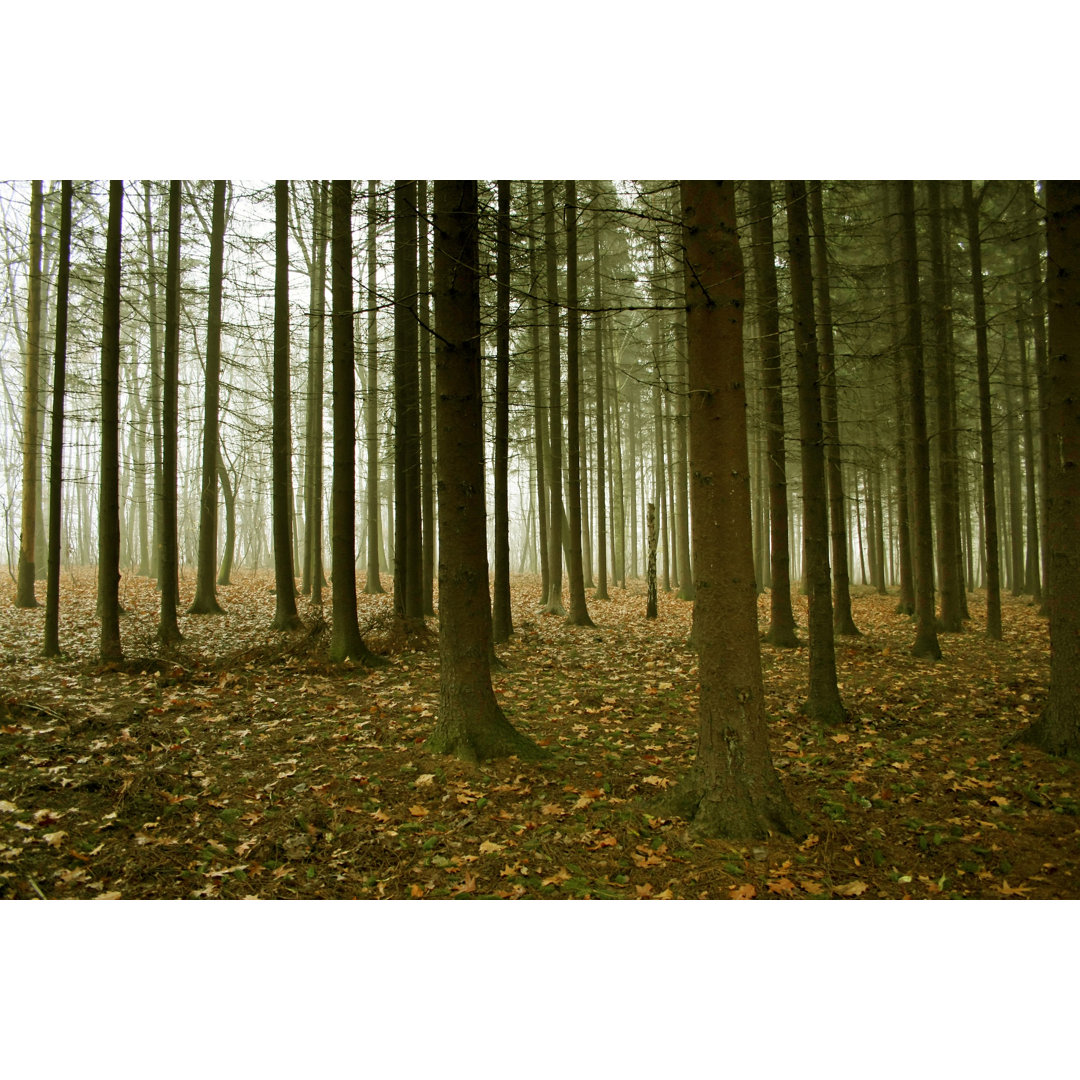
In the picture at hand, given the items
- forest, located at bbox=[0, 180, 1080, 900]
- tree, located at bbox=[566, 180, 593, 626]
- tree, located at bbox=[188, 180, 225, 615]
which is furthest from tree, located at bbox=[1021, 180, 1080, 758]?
tree, located at bbox=[188, 180, 225, 615]

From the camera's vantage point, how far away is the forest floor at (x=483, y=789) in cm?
349

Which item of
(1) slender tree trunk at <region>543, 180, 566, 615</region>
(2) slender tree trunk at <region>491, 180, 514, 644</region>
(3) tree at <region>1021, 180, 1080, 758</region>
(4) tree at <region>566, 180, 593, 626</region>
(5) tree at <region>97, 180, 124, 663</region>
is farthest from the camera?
(1) slender tree trunk at <region>543, 180, 566, 615</region>

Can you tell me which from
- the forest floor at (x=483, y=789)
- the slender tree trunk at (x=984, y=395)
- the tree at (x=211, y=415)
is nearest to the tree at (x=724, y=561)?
the forest floor at (x=483, y=789)

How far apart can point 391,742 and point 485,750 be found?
1.00 metres

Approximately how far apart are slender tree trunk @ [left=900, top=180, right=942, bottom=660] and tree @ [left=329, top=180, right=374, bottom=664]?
7.54 m

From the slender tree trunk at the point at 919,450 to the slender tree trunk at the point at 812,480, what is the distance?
3182 millimetres

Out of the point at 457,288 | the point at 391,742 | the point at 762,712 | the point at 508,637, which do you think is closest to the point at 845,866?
the point at 762,712

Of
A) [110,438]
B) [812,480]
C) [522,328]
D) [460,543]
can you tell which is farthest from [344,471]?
[812,480]

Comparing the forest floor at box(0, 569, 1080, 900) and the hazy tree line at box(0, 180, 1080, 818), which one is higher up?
the hazy tree line at box(0, 180, 1080, 818)

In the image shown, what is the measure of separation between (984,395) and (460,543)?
914 cm

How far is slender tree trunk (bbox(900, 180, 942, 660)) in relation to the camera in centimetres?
895

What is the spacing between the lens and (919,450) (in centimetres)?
902

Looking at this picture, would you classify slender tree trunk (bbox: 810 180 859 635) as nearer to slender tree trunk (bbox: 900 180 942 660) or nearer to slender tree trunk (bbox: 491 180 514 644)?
slender tree trunk (bbox: 900 180 942 660)

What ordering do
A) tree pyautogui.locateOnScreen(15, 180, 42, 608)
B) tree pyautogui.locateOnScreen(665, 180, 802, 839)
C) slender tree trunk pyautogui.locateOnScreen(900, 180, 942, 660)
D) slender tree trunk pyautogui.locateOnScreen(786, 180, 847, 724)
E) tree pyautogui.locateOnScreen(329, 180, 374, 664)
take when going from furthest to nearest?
1. tree pyautogui.locateOnScreen(15, 180, 42, 608)
2. slender tree trunk pyautogui.locateOnScreen(900, 180, 942, 660)
3. tree pyautogui.locateOnScreen(329, 180, 374, 664)
4. slender tree trunk pyautogui.locateOnScreen(786, 180, 847, 724)
5. tree pyautogui.locateOnScreen(665, 180, 802, 839)
